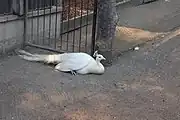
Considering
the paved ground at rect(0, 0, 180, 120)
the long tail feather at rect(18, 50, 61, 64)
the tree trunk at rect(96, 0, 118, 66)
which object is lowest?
the paved ground at rect(0, 0, 180, 120)

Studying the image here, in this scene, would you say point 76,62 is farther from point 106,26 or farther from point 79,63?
point 106,26

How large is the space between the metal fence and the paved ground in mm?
706

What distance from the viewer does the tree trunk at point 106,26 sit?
20.0ft

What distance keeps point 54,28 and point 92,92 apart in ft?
8.06

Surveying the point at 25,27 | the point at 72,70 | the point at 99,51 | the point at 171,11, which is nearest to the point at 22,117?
the point at 72,70

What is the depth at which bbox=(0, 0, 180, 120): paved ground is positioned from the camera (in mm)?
4668

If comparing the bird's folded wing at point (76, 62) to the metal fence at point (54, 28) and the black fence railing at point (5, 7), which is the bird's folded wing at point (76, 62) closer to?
the metal fence at point (54, 28)

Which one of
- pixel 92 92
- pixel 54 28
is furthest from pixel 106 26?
pixel 54 28

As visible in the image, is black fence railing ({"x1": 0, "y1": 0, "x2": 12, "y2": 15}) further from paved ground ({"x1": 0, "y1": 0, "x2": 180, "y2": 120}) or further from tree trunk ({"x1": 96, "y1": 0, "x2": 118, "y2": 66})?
tree trunk ({"x1": 96, "y1": 0, "x2": 118, "y2": 66})

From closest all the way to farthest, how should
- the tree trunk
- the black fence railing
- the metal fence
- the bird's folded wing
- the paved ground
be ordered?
the paved ground, the bird's folded wing, the tree trunk, the black fence railing, the metal fence

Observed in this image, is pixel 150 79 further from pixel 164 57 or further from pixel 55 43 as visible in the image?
pixel 55 43

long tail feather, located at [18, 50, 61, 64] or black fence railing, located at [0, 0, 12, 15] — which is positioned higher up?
black fence railing, located at [0, 0, 12, 15]

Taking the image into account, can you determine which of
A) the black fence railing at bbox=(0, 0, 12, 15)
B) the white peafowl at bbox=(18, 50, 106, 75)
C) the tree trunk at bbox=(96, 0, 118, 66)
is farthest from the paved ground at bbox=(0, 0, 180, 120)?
the black fence railing at bbox=(0, 0, 12, 15)

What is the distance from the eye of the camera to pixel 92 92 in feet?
17.4
